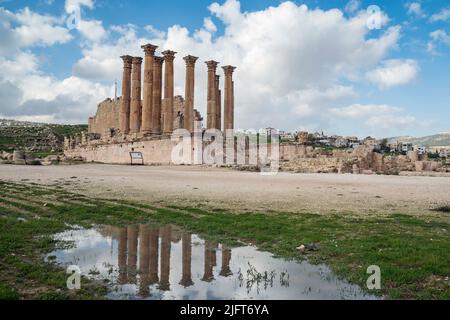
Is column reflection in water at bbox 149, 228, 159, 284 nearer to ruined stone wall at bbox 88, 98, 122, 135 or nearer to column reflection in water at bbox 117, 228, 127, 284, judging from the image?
column reflection in water at bbox 117, 228, 127, 284

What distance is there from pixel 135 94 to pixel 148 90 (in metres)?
3.35

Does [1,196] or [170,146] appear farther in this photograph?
[170,146]

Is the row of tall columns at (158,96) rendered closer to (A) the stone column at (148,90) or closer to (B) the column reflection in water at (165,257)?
(A) the stone column at (148,90)

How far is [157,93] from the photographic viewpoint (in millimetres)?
47188

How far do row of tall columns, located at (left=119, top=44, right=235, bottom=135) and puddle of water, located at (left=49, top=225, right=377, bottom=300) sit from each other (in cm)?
3536

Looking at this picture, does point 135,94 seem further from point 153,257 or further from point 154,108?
point 153,257

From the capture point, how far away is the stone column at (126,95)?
49.1 meters

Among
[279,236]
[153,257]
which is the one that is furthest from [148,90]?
[153,257]

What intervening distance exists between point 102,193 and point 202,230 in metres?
9.06

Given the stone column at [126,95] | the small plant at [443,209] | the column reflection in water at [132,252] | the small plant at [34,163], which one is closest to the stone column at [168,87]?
the stone column at [126,95]

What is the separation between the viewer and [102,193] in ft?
62.2

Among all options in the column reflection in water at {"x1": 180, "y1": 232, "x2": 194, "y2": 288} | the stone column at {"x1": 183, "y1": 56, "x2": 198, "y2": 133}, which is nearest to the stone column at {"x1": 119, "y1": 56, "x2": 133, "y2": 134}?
the stone column at {"x1": 183, "y1": 56, "x2": 198, "y2": 133}
